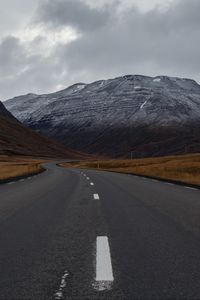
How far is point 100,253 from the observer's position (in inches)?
284

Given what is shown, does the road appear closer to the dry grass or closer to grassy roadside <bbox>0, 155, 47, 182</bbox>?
grassy roadside <bbox>0, 155, 47, 182</bbox>

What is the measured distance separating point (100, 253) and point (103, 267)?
2.86 ft

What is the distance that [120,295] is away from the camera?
202 inches

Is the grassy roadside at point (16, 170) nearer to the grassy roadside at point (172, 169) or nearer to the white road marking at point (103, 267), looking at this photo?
the grassy roadside at point (172, 169)

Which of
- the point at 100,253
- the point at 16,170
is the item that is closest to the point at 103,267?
the point at 100,253

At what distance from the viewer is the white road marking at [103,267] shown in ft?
18.2

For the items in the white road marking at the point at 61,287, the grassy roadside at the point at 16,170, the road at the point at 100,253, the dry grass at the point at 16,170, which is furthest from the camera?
the dry grass at the point at 16,170

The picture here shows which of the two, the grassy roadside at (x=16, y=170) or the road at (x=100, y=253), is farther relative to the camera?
the grassy roadside at (x=16, y=170)

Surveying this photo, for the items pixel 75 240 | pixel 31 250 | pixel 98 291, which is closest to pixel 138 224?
pixel 75 240

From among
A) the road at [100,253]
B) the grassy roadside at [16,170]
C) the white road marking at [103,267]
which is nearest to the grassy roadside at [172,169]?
the grassy roadside at [16,170]

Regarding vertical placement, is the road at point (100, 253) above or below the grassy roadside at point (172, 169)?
below

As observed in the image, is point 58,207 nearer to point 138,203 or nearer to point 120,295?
point 138,203

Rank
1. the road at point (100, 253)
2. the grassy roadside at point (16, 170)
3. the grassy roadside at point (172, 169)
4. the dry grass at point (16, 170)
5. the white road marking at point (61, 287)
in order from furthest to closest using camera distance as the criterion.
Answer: the dry grass at point (16, 170) < the grassy roadside at point (16, 170) < the grassy roadside at point (172, 169) < the road at point (100, 253) < the white road marking at point (61, 287)

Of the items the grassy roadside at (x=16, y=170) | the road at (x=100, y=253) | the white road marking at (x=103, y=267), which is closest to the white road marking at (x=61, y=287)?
the road at (x=100, y=253)
